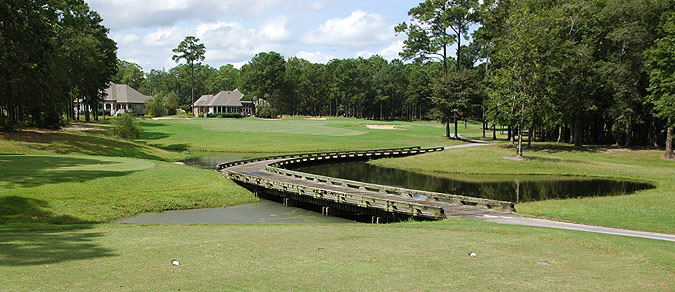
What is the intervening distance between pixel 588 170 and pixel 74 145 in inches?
1929

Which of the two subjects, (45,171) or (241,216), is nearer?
A: (241,216)

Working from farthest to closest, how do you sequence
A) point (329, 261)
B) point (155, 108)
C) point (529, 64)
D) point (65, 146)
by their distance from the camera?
point (155, 108) → point (529, 64) → point (65, 146) → point (329, 261)

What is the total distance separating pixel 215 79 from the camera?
635ft

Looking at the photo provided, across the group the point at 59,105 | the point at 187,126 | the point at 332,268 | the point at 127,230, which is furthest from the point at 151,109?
the point at 332,268

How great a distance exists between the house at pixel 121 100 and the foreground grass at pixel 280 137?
1485 inches

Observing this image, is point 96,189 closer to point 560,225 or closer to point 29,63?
point 29,63

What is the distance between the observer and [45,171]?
29266 millimetres

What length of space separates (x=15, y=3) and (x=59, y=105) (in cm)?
1912

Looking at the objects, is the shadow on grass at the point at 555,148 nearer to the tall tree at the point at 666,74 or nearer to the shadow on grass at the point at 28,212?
the tall tree at the point at 666,74

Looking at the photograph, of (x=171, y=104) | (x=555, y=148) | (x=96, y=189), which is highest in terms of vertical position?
(x=171, y=104)

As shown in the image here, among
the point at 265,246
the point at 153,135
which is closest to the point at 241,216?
the point at 265,246

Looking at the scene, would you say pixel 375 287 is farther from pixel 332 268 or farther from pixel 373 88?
pixel 373 88

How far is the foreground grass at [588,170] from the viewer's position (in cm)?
2245

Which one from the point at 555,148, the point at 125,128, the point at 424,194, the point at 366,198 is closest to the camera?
the point at 366,198
